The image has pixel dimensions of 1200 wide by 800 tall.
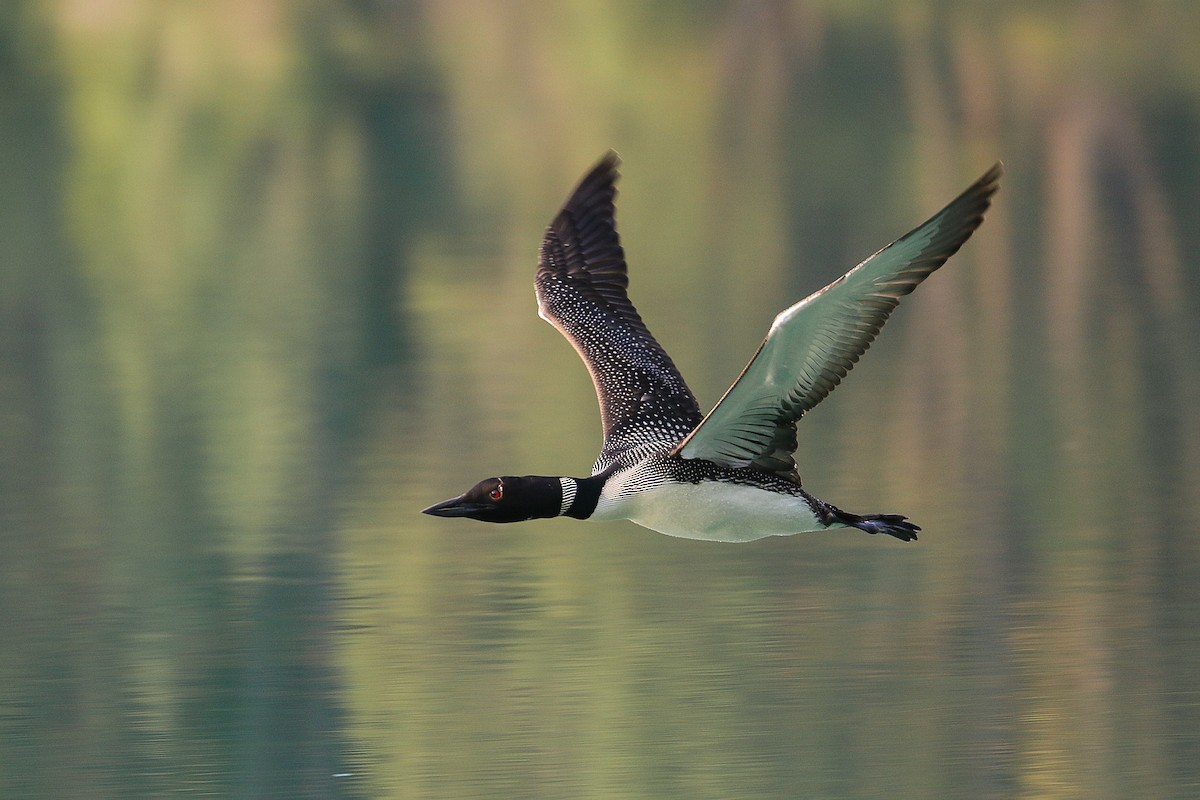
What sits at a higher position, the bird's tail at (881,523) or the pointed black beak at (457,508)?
the pointed black beak at (457,508)

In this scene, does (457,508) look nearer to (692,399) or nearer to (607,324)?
(692,399)

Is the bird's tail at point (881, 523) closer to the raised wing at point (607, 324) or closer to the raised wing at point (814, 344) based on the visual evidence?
the raised wing at point (814, 344)

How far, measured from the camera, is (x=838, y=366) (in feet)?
24.2

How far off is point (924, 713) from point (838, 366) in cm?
262

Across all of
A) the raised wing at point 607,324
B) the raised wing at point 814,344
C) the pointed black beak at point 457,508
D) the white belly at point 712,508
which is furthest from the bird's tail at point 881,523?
the pointed black beak at point 457,508

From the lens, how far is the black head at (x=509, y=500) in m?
7.88

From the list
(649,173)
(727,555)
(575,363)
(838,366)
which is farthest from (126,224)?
(838,366)

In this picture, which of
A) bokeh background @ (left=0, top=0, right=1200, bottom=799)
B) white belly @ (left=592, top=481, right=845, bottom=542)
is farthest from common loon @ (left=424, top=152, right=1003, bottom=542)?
bokeh background @ (left=0, top=0, right=1200, bottom=799)

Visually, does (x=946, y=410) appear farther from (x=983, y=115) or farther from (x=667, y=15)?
(x=667, y=15)

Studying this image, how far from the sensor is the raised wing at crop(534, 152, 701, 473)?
9.06m

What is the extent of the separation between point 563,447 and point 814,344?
6118 millimetres

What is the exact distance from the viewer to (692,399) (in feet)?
30.5

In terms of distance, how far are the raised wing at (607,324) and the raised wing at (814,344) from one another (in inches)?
37.7

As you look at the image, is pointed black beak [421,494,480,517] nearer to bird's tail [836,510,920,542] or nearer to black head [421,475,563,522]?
black head [421,475,563,522]
